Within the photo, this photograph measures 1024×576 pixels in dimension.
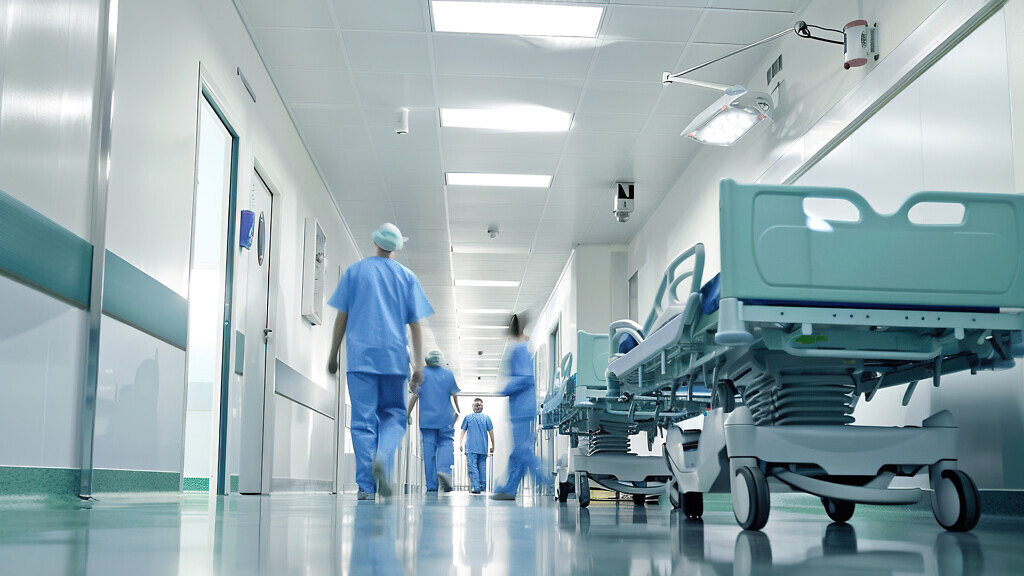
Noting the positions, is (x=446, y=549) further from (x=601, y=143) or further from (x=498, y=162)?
(x=498, y=162)

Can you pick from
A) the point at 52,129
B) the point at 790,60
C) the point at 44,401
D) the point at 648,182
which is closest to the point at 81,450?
the point at 44,401

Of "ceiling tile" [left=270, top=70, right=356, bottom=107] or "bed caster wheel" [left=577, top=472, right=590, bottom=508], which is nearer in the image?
"bed caster wheel" [left=577, top=472, right=590, bottom=508]

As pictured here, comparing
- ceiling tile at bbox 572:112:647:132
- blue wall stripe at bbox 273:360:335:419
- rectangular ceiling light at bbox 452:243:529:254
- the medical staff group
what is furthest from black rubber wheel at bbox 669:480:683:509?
rectangular ceiling light at bbox 452:243:529:254

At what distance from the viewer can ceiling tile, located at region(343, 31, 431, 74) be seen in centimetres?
543

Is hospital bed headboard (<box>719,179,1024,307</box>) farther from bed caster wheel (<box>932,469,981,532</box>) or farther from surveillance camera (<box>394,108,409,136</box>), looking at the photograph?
surveillance camera (<box>394,108,409,136</box>)

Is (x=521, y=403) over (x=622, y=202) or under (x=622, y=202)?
under

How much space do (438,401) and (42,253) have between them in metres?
6.53

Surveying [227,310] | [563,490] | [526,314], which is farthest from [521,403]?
[227,310]

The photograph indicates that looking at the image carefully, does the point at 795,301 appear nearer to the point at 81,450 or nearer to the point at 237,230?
the point at 81,450

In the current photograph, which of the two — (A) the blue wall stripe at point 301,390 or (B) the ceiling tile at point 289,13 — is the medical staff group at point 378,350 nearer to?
(B) the ceiling tile at point 289,13

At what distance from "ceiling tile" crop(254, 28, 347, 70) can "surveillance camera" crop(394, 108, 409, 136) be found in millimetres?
757

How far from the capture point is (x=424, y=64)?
19.1 ft

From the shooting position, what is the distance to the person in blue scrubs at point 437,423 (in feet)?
29.5

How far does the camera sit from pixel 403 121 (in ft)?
21.9
